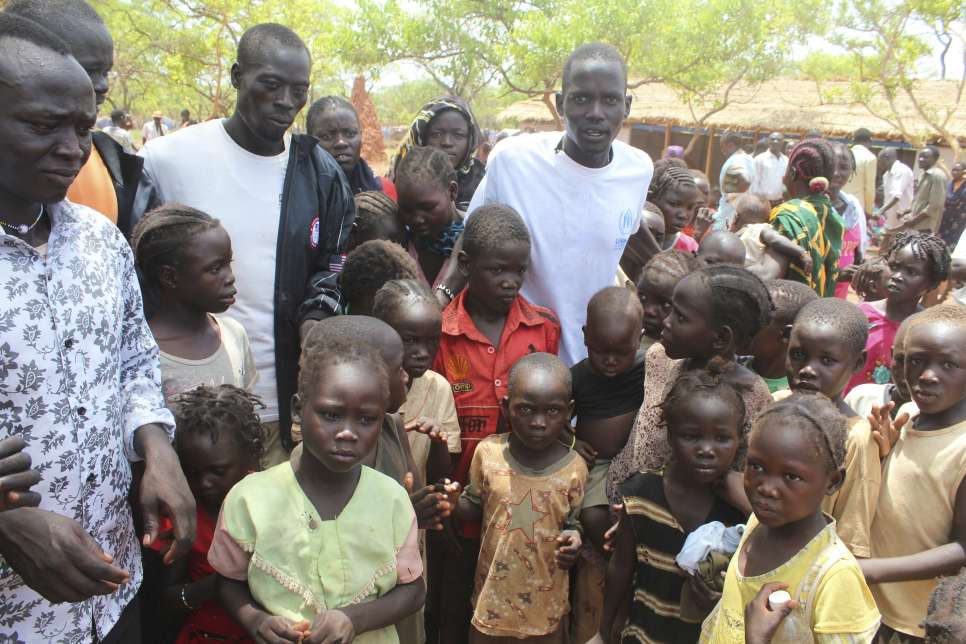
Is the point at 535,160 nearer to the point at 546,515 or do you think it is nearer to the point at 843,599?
the point at 546,515

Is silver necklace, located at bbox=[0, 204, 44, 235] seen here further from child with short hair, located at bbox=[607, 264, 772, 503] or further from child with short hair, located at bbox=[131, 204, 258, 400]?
child with short hair, located at bbox=[607, 264, 772, 503]

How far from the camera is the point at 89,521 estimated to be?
6.01 ft

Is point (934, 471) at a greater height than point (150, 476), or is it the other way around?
point (150, 476)

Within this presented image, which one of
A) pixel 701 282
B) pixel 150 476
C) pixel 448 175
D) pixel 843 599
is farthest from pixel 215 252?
pixel 843 599

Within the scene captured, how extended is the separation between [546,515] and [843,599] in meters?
1.04

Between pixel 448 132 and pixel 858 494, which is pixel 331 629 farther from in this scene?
pixel 448 132

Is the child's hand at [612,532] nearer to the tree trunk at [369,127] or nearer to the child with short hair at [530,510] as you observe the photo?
the child with short hair at [530,510]

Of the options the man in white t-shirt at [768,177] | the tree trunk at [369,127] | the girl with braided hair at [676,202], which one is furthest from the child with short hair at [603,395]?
the tree trunk at [369,127]

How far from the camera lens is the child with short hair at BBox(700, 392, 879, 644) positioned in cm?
194

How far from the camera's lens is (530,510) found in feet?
8.97

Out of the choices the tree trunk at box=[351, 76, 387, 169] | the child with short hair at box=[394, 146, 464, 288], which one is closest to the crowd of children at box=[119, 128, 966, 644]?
the child with short hair at box=[394, 146, 464, 288]

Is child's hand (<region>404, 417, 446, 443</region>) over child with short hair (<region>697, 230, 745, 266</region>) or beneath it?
beneath

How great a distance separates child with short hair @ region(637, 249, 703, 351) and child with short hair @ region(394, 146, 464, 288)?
2.79 feet

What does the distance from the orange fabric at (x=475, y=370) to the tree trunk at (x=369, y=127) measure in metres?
16.4
